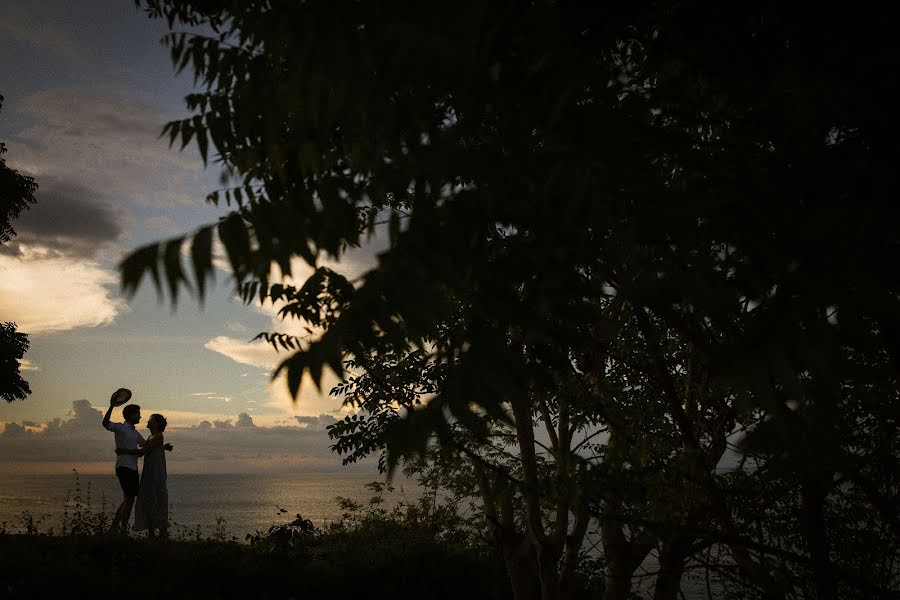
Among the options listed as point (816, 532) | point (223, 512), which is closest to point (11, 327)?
point (816, 532)

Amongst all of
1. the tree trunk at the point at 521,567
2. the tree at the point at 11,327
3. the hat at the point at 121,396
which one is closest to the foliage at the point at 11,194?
the tree at the point at 11,327

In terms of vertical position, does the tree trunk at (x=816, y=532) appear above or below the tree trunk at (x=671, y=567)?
above

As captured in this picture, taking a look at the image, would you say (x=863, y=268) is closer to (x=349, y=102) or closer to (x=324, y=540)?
(x=349, y=102)

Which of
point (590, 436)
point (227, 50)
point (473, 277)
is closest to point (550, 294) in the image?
point (473, 277)

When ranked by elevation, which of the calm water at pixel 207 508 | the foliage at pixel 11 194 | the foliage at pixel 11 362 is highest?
the foliage at pixel 11 194

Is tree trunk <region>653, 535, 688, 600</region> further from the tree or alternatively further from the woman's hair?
the tree

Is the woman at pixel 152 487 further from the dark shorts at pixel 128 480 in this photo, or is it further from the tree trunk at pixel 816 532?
the tree trunk at pixel 816 532

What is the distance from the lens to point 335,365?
1.55m

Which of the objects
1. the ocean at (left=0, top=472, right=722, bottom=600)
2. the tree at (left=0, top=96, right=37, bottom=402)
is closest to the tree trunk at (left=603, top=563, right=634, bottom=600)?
the ocean at (left=0, top=472, right=722, bottom=600)

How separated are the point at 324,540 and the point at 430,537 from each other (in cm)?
296

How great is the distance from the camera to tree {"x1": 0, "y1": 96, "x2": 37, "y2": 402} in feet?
62.4

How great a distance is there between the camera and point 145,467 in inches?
428

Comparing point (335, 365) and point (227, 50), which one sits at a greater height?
point (227, 50)

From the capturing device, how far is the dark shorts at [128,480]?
427 inches
